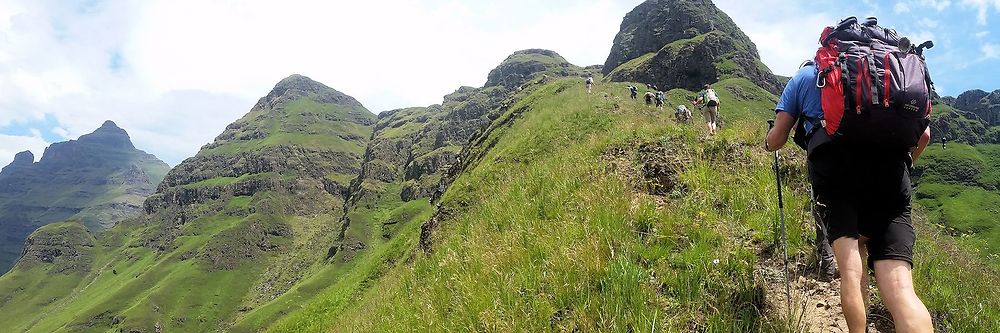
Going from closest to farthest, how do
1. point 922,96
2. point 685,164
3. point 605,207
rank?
point 922,96 → point 605,207 → point 685,164

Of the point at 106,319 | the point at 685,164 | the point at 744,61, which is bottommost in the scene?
the point at 106,319

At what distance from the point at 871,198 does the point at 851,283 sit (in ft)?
2.03

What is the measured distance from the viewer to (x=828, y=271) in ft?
17.1

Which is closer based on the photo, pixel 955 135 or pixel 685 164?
pixel 685 164

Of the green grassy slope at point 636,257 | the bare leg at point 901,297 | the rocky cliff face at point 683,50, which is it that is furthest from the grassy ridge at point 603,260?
the rocky cliff face at point 683,50

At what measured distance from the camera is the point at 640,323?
3.73m

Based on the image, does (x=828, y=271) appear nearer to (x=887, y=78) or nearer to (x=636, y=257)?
(x=636, y=257)

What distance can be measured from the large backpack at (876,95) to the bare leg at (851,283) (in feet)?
2.44

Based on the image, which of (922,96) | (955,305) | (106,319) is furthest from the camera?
(106,319)

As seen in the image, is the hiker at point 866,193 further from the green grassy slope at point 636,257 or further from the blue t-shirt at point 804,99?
the green grassy slope at point 636,257

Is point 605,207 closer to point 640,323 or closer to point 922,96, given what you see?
point 640,323

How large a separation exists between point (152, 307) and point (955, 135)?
990 feet

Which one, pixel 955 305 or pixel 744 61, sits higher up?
pixel 744 61

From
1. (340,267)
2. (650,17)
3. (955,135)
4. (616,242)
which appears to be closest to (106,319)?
(340,267)
